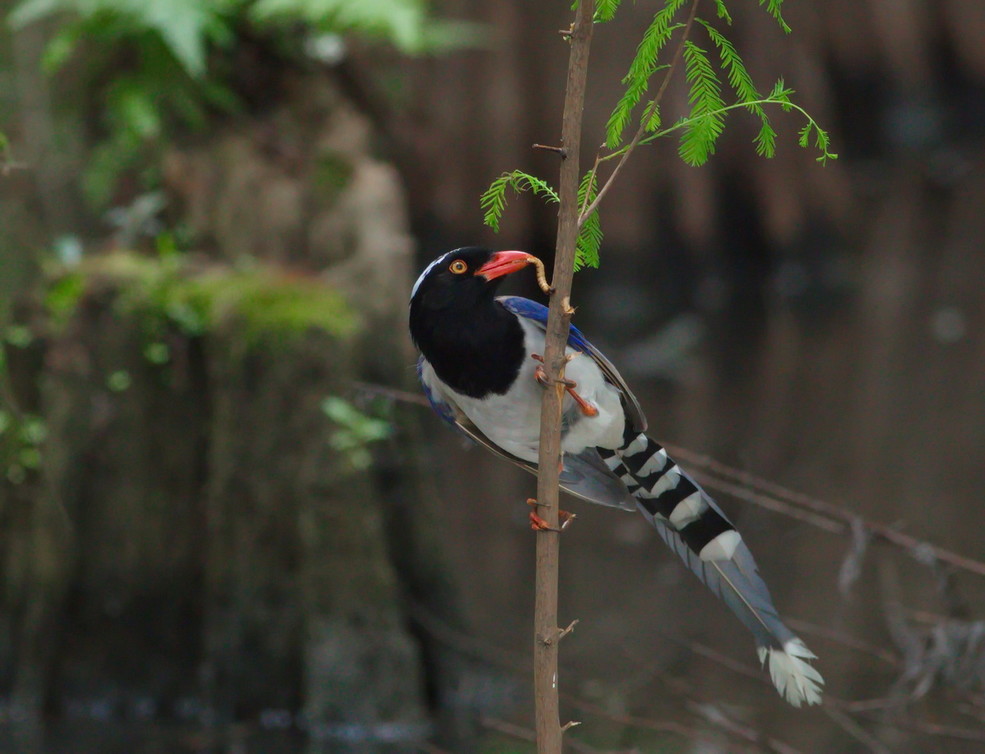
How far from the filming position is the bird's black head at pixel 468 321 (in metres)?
2.32

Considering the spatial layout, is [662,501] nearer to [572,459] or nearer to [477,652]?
[572,459]

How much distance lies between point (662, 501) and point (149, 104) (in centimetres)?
382

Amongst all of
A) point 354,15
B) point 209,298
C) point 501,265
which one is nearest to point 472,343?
point 501,265

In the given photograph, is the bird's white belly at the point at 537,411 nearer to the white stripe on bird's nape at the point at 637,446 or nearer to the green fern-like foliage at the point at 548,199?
the white stripe on bird's nape at the point at 637,446

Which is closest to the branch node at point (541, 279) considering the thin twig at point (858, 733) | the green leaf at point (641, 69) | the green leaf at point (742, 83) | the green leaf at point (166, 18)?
the green leaf at point (641, 69)

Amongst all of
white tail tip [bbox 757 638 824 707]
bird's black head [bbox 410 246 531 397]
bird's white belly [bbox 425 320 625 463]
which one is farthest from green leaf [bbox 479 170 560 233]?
white tail tip [bbox 757 638 824 707]

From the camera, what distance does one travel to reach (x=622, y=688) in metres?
4.68

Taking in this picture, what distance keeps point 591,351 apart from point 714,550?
0.53 metres

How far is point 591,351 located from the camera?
2623 millimetres

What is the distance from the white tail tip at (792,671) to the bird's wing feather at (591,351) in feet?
1.95

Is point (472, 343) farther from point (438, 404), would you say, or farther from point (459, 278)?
point (438, 404)

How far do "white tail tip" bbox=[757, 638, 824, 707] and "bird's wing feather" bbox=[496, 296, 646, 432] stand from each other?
0.59 m

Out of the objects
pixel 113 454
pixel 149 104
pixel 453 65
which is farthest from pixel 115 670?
pixel 453 65

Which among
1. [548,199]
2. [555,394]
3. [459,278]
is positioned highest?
[548,199]
